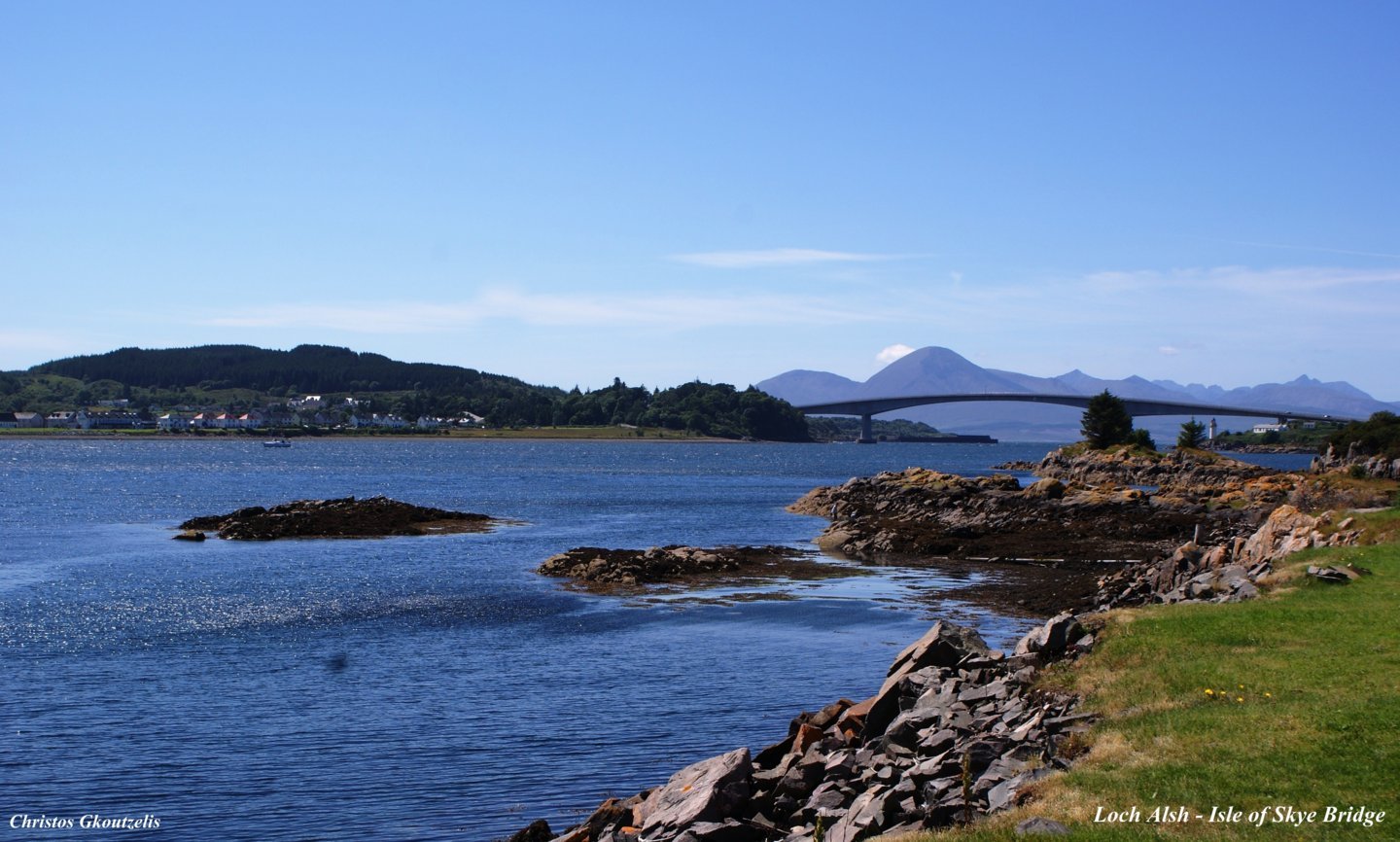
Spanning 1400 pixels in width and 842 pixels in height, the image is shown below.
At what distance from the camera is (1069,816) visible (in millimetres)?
10203

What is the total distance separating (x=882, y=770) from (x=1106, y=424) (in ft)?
370

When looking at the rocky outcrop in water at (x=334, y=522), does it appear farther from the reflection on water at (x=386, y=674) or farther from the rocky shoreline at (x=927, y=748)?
the rocky shoreline at (x=927, y=748)

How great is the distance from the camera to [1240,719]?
497 inches

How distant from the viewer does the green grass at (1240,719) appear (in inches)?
399

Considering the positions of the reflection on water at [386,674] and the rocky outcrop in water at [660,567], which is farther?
the rocky outcrop in water at [660,567]

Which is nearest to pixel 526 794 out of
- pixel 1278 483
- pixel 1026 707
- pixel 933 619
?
pixel 1026 707

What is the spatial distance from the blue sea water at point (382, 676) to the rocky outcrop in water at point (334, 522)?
2578 millimetres

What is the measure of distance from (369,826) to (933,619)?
1848cm

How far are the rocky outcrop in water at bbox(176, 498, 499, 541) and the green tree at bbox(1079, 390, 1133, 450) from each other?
76.2m

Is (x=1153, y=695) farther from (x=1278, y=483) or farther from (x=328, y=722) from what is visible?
(x=1278, y=483)

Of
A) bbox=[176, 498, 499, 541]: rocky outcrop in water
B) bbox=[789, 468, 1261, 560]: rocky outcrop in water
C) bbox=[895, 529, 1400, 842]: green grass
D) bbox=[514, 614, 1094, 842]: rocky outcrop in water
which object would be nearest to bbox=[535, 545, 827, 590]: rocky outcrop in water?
bbox=[789, 468, 1261, 560]: rocky outcrop in water

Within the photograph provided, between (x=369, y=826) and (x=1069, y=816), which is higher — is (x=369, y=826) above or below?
below

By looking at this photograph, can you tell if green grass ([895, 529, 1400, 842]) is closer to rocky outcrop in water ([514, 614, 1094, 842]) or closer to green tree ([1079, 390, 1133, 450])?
rocky outcrop in water ([514, 614, 1094, 842])

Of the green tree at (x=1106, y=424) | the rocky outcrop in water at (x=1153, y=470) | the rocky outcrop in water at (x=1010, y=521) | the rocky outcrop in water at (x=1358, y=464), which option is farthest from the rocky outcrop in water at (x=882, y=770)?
the green tree at (x=1106, y=424)
